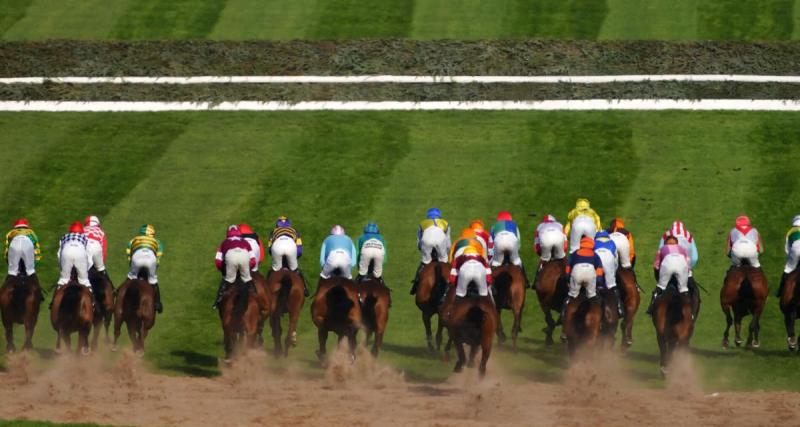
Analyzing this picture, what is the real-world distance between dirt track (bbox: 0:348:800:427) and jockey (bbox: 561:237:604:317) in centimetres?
104

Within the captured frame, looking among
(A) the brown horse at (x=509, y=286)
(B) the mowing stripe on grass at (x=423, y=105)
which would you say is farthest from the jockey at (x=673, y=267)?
(B) the mowing stripe on grass at (x=423, y=105)

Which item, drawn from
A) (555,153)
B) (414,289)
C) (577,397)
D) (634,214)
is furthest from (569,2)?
(577,397)

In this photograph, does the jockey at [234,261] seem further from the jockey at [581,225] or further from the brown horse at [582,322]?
the jockey at [581,225]

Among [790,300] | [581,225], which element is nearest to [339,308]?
[581,225]

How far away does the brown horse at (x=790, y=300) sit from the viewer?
24828mm

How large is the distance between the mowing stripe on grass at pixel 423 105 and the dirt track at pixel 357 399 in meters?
13.2

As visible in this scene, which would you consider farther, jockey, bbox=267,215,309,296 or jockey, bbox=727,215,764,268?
jockey, bbox=267,215,309,296

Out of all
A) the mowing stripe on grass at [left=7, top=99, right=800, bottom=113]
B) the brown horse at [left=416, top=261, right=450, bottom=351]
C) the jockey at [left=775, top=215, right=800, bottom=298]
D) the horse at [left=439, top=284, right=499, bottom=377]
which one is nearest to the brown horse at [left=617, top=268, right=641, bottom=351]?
the jockey at [left=775, top=215, right=800, bottom=298]

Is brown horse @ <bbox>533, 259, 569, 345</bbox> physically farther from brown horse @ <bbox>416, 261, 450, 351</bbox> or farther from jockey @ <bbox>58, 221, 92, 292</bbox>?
jockey @ <bbox>58, 221, 92, 292</bbox>

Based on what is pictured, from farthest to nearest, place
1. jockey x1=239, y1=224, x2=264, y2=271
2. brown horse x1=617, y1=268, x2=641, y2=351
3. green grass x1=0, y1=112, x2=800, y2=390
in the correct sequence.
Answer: green grass x1=0, y1=112, x2=800, y2=390, brown horse x1=617, y1=268, x2=641, y2=351, jockey x1=239, y1=224, x2=264, y2=271

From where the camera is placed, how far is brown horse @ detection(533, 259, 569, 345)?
25.8m

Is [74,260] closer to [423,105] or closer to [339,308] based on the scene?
[339,308]

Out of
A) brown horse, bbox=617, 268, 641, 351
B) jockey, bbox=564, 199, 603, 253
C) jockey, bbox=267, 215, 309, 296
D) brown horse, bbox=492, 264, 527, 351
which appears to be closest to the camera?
jockey, bbox=267, 215, 309, 296

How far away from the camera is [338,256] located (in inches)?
960
